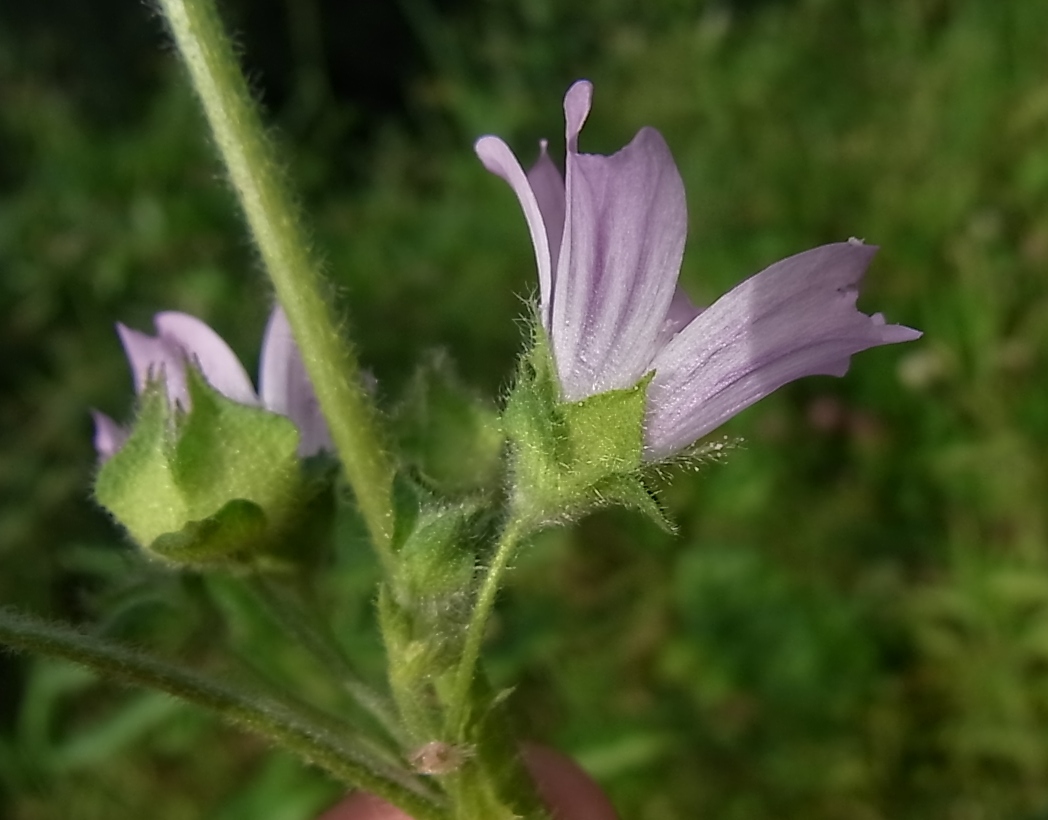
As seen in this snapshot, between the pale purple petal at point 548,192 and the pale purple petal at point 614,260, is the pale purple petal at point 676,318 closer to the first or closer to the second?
the pale purple petal at point 614,260

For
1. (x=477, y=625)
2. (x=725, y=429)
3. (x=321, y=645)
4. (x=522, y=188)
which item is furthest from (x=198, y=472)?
(x=725, y=429)

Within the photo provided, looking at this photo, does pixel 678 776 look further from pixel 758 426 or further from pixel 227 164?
pixel 227 164

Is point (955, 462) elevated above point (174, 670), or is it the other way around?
point (955, 462)

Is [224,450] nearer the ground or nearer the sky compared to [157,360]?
nearer the ground

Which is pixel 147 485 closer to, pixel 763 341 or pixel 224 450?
pixel 224 450

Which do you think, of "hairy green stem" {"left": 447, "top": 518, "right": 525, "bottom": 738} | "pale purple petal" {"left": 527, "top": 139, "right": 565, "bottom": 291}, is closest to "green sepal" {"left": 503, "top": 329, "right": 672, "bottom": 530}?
"hairy green stem" {"left": 447, "top": 518, "right": 525, "bottom": 738}

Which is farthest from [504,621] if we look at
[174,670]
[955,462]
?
[174,670]

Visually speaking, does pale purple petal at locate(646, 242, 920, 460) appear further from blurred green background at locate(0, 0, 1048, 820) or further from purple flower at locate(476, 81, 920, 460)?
blurred green background at locate(0, 0, 1048, 820)
